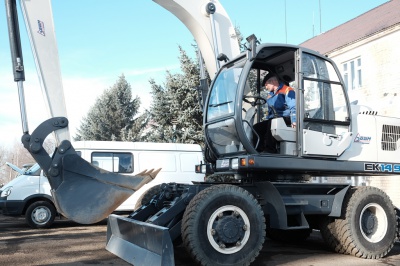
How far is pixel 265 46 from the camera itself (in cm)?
660

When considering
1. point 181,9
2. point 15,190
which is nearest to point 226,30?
point 181,9

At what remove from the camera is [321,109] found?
6.88m

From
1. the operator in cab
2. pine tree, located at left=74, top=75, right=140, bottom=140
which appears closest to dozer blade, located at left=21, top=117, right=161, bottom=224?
the operator in cab

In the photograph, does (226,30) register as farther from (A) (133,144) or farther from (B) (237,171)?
(A) (133,144)

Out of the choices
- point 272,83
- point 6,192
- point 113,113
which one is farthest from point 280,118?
point 113,113

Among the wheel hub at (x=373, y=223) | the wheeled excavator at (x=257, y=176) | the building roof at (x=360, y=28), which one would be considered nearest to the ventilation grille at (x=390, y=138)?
the wheeled excavator at (x=257, y=176)

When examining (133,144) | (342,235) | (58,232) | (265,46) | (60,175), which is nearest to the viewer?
(60,175)

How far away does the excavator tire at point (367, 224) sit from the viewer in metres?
7.00

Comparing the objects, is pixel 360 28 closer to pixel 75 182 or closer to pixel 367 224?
pixel 367 224

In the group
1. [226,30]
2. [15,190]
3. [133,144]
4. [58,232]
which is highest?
[226,30]

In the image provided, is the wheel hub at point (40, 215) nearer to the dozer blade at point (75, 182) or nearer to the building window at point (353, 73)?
the dozer blade at point (75, 182)

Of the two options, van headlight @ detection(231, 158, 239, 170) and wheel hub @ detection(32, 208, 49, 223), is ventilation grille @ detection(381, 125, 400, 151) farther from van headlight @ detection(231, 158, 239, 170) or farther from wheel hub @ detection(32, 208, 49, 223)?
wheel hub @ detection(32, 208, 49, 223)

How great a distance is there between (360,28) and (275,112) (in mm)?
16231

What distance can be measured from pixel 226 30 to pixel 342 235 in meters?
3.95
